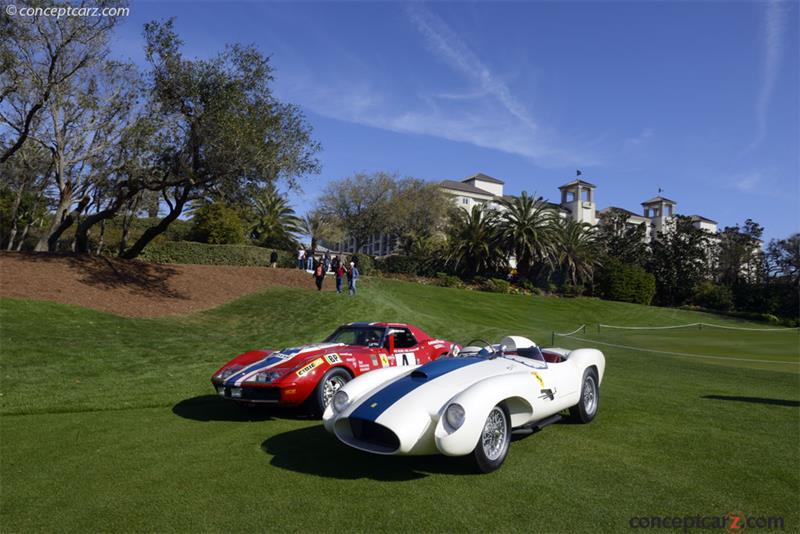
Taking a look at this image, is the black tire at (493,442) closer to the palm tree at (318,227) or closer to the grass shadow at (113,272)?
the grass shadow at (113,272)

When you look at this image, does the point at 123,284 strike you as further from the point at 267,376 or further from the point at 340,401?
the point at 340,401

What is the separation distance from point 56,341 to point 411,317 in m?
14.4

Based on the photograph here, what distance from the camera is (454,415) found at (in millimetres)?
5363

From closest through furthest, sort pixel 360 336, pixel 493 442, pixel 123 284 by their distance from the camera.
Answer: pixel 493 442, pixel 360 336, pixel 123 284

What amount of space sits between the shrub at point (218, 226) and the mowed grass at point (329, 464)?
36443 mm

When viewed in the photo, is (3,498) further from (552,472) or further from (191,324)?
Answer: (191,324)

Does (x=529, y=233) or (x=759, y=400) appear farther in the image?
(x=529, y=233)

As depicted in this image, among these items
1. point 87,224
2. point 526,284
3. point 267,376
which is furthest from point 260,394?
point 526,284

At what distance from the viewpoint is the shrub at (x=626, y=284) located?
51.9 meters

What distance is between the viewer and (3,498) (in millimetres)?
5023

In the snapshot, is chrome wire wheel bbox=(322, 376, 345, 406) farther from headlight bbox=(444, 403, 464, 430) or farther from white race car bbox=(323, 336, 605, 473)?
headlight bbox=(444, 403, 464, 430)

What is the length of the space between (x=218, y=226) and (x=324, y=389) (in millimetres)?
43550

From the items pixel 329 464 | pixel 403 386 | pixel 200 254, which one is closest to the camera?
pixel 329 464

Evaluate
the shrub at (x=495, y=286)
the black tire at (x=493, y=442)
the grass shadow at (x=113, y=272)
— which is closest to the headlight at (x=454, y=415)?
the black tire at (x=493, y=442)
